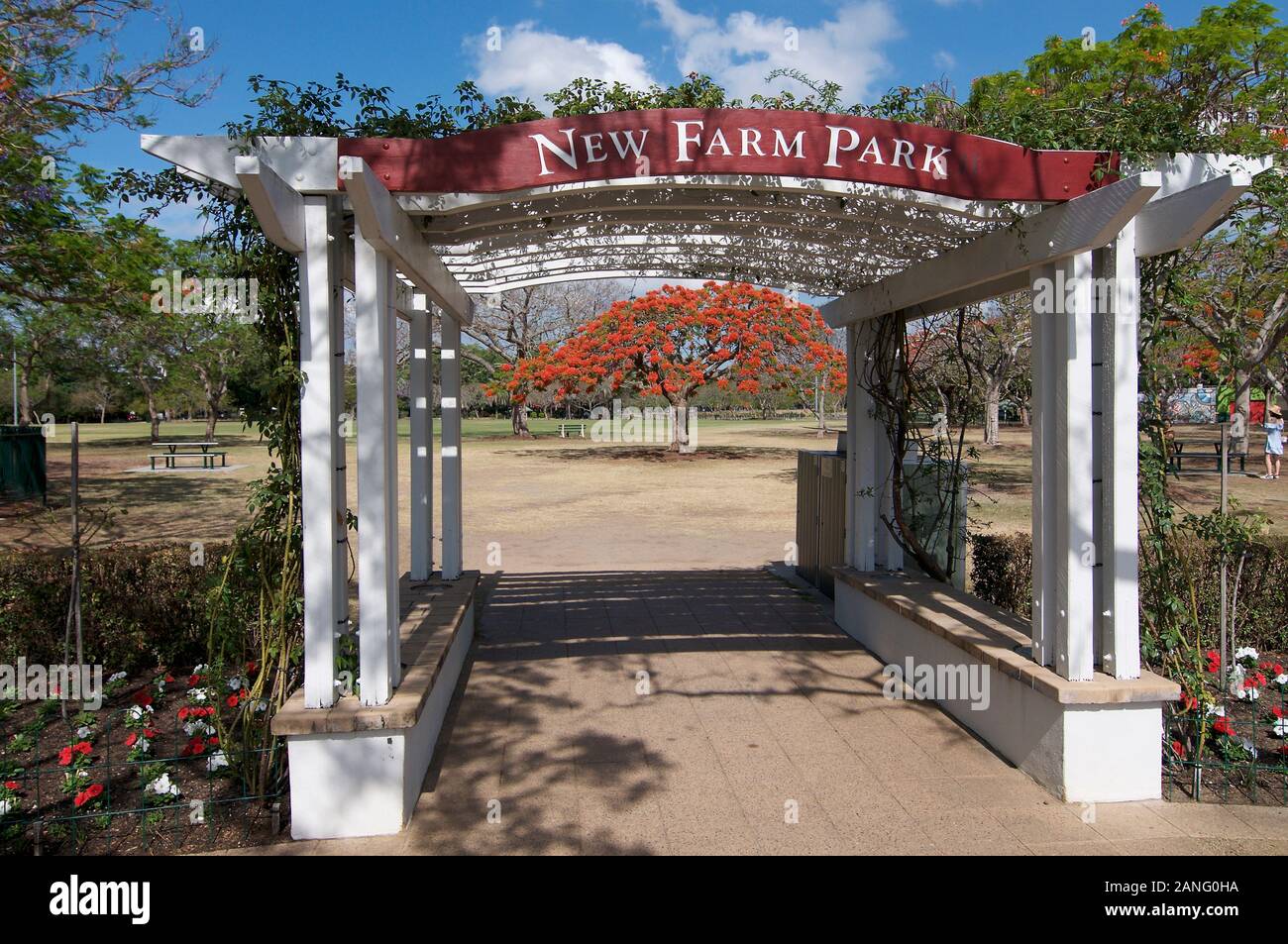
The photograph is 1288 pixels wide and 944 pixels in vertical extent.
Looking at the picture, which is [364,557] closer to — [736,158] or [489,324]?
[736,158]

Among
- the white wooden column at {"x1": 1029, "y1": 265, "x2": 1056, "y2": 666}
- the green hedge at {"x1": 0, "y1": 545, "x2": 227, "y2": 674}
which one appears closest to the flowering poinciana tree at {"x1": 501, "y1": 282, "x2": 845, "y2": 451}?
the green hedge at {"x1": 0, "y1": 545, "x2": 227, "y2": 674}

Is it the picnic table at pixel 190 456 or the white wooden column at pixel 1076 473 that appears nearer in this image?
the white wooden column at pixel 1076 473

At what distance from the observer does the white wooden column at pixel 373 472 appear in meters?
3.59

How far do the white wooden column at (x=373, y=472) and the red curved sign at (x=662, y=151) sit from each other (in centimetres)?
46

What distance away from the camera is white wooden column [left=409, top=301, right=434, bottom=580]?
586 cm

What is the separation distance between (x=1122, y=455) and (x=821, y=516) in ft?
13.0

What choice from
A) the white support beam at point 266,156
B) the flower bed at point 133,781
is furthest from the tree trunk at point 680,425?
the white support beam at point 266,156

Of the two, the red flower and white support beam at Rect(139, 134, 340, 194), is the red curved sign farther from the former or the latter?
the red flower

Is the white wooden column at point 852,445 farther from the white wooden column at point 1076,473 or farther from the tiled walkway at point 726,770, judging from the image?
the white wooden column at point 1076,473

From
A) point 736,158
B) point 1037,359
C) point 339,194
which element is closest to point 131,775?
point 339,194

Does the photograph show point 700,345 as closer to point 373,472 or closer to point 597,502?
point 597,502

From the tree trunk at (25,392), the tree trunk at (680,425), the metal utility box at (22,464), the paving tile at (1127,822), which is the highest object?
the tree trunk at (25,392)

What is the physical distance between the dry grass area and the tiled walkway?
7.54 ft

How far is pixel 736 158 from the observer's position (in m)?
3.81
